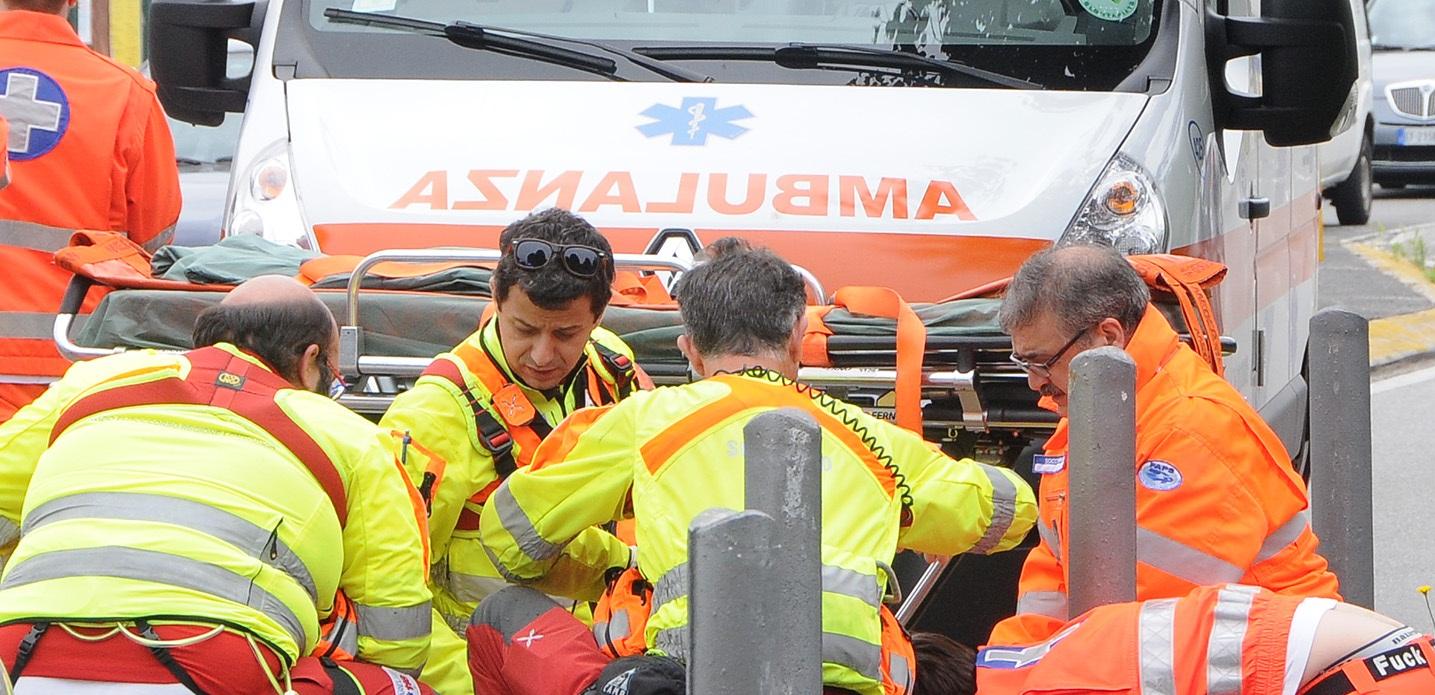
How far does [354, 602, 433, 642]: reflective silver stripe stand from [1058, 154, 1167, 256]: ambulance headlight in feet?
6.96

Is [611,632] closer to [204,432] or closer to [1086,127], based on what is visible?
[204,432]

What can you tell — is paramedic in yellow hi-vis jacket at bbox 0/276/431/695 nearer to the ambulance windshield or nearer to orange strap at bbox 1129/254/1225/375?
orange strap at bbox 1129/254/1225/375

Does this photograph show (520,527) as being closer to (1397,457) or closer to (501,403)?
(501,403)

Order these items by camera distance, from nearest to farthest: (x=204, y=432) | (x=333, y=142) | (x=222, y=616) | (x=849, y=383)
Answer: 1. (x=222, y=616)
2. (x=204, y=432)
3. (x=849, y=383)
4. (x=333, y=142)

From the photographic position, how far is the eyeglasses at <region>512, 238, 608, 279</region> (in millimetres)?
3883

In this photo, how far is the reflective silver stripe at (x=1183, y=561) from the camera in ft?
11.1

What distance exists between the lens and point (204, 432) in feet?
10.9

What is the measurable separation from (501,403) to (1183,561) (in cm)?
139

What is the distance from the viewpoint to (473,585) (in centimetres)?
Result: 400

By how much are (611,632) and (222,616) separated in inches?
28.5

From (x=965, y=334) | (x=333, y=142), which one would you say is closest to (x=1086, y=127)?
(x=965, y=334)

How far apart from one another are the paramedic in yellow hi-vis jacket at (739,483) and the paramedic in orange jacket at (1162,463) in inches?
6.0

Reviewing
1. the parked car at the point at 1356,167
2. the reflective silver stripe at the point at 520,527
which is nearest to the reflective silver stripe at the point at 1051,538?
the reflective silver stripe at the point at 520,527

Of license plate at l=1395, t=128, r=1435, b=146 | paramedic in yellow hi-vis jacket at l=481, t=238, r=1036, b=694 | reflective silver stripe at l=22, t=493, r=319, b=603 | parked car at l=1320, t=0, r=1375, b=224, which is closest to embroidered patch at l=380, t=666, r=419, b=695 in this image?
paramedic in yellow hi-vis jacket at l=481, t=238, r=1036, b=694
